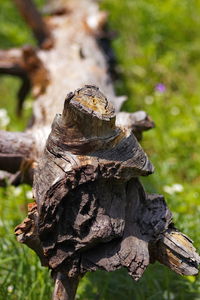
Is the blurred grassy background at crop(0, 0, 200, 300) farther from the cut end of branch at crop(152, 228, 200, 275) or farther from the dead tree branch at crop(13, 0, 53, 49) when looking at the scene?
the dead tree branch at crop(13, 0, 53, 49)

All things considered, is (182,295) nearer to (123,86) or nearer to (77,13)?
(123,86)

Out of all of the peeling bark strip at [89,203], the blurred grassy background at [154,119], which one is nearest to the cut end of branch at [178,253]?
the peeling bark strip at [89,203]

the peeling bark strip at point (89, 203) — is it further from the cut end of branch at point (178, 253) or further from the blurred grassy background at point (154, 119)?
the blurred grassy background at point (154, 119)

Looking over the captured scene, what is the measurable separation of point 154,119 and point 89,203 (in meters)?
2.90

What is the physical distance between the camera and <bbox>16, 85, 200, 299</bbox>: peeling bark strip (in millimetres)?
2072

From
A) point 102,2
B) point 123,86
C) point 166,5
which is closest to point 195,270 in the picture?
point 123,86

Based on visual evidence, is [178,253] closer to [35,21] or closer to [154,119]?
[154,119]

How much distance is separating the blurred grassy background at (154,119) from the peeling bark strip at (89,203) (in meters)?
0.52

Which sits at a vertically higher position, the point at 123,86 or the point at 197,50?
the point at 197,50

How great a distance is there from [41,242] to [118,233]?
1.14 ft

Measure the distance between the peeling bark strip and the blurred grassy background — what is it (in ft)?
1.72

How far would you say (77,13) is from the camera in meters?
5.71

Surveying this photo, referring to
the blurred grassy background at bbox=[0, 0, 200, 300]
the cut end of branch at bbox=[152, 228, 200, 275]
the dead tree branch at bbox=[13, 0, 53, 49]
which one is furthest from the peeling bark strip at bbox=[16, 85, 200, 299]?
the dead tree branch at bbox=[13, 0, 53, 49]

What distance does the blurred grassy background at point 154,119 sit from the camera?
2.73 meters
